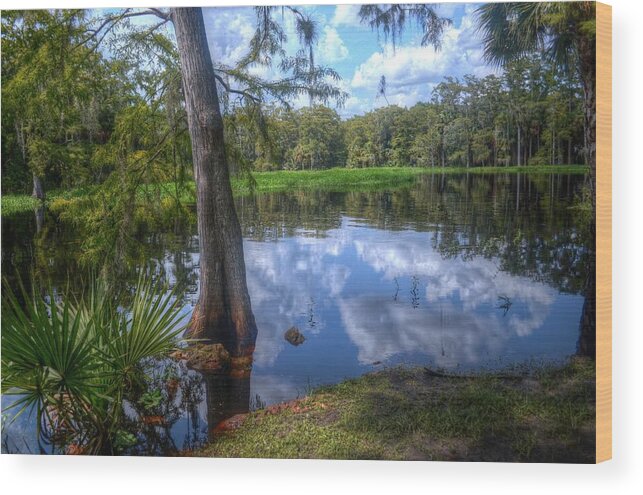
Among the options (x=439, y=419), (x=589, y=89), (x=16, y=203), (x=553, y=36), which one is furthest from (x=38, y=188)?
(x=589, y=89)

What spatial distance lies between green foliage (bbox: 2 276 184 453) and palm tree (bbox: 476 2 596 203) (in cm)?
314

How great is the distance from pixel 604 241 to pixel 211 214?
296 centimetres

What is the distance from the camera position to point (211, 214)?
535 cm

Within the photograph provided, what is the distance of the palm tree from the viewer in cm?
503

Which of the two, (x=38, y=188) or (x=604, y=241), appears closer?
(x=604, y=241)

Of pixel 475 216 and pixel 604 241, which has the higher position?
pixel 475 216

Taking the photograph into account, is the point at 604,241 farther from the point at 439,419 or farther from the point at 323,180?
the point at 323,180

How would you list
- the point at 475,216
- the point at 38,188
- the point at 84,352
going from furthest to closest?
the point at 38,188, the point at 475,216, the point at 84,352

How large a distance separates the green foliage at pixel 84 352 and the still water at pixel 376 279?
0.18 meters

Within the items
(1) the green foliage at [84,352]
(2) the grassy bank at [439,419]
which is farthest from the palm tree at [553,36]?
(1) the green foliage at [84,352]

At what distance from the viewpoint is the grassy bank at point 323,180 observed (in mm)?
5367

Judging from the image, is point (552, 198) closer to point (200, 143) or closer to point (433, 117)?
point (433, 117)

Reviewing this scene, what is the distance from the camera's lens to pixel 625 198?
16.3 feet

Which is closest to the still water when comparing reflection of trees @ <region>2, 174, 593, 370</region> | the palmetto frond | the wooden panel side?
reflection of trees @ <region>2, 174, 593, 370</region>
